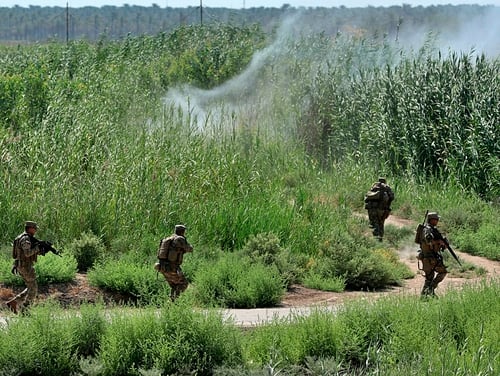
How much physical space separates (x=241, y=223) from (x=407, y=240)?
4.14 metres

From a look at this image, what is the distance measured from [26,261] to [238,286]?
9.83 ft

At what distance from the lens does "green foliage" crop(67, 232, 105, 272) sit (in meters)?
15.5

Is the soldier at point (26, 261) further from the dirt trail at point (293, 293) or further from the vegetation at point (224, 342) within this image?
the vegetation at point (224, 342)

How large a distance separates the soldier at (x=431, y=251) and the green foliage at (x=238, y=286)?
6.60ft

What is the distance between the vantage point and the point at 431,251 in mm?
13594

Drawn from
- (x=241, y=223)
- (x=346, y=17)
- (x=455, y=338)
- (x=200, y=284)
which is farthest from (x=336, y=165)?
(x=346, y=17)

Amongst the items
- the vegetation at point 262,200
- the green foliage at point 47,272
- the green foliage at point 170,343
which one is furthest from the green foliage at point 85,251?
the green foliage at point 170,343

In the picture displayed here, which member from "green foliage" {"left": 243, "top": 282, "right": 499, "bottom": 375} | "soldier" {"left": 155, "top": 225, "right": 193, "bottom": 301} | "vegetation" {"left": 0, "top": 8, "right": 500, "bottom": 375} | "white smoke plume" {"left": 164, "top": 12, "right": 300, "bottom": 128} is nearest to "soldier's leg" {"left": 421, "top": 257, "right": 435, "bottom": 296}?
"vegetation" {"left": 0, "top": 8, "right": 500, "bottom": 375}

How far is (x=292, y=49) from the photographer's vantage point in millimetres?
36125

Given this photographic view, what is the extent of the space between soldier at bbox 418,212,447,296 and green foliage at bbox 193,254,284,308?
2013 mm

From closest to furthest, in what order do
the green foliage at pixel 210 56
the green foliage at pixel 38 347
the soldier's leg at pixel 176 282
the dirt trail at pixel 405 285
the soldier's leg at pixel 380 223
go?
the green foliage at pixel 38 347 → the soldier's leg at pixel 176 282 → the dirt trail at pixel 405 285 → the soldier's leg at pixel 380 223 → the green foliage at pixel 210 56

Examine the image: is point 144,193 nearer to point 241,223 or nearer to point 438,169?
point 241,223

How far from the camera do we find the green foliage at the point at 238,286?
13966 millimetres

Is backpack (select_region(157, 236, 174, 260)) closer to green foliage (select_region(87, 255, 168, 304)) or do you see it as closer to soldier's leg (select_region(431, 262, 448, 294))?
green foliage (select_region(87, 255, 168, 304))
